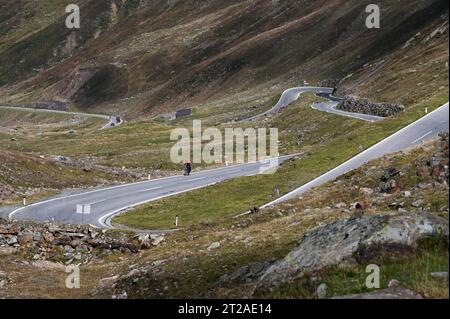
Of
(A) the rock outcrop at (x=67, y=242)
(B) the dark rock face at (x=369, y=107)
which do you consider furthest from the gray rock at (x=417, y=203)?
(B) the dark rock face at (x=369, y=107)

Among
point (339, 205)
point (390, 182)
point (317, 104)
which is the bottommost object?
point (339, 205)

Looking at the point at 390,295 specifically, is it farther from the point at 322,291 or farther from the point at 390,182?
the point at 390,182

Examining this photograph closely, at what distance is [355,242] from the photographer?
1555 cm

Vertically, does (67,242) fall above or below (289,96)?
below

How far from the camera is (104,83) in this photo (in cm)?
19850

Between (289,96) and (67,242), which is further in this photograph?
(289,96)

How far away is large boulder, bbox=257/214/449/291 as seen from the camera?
14.6m

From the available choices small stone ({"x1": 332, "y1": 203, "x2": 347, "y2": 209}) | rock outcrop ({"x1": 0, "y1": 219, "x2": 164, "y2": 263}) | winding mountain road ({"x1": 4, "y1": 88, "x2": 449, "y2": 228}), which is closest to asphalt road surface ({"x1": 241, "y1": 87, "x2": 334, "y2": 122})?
winding mountain road ({"x1": 4, "y1": 88, "x2": 449, "y2": 228})

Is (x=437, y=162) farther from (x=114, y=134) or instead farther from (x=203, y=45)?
(x=203, y=45)

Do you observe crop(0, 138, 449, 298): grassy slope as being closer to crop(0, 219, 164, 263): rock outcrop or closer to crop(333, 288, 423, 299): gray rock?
crop(333, 288, 423, 299): gray rock

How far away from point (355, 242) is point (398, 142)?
32.1 metres

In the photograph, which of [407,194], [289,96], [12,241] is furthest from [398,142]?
[289,96]

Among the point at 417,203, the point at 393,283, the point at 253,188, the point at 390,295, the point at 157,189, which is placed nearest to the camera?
the point at 390,295
